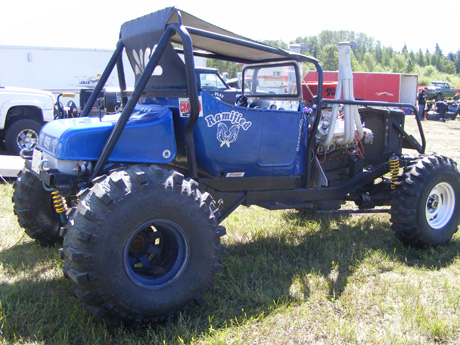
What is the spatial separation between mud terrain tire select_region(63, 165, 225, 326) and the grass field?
22 centimetres

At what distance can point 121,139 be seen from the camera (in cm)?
340

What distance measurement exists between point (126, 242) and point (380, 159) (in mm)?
3554

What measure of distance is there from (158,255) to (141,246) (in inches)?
6.0

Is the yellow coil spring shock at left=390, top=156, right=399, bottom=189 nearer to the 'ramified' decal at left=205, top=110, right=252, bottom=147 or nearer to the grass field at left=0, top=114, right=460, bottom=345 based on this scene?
the grass field at left=0, top=114, right=460, bottom=345

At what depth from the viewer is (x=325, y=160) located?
16.2 ft

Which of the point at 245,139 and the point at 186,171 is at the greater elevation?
the point at 245,139

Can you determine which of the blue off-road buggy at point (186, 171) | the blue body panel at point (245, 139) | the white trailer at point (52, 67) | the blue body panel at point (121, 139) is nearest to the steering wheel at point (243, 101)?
the blue off-road buggy at point (186, 171)

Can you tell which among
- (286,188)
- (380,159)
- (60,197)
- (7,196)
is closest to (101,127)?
(60,197)

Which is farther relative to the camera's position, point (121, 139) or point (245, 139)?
point (245, 139)

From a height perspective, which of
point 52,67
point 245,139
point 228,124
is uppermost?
point 52,67

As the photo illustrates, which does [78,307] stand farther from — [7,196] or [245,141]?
[7,196]

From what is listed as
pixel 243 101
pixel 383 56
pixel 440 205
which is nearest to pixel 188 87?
pixel 243 101

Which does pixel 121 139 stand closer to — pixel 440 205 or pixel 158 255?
pixel 158 255

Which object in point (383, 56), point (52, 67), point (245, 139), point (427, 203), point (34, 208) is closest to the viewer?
point (245, 139)
